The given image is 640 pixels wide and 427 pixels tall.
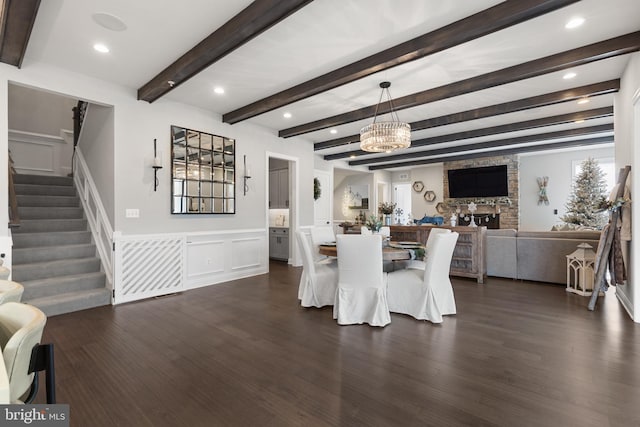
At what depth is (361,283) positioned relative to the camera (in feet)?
10.8

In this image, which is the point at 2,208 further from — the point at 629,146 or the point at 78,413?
the point at 629,146

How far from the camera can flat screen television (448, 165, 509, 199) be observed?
877 centimetres

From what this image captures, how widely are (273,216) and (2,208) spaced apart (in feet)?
16.6

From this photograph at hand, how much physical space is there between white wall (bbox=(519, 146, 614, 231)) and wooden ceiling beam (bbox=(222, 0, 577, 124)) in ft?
23.9

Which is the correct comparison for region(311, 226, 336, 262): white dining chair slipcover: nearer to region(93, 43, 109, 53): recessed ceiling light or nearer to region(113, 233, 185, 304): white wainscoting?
region(113, 233, 185, 304): white wainscoting

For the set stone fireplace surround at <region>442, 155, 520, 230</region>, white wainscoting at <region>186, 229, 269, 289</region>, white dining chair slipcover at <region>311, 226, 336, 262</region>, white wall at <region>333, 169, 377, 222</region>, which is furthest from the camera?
white wall at <region>333, 169, 377, 222</region>

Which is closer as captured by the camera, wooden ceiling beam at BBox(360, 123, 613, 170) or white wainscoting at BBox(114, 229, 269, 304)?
white wainscoting at BBox(114, 229, 269, 304)

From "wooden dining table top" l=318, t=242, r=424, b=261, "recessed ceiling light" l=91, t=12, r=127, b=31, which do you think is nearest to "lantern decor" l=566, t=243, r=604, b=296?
"wooden dining table top" l=318, t=242, r=424, b=261

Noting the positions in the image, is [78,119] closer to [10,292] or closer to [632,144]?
[10,292]

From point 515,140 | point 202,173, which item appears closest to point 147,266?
point 202,173

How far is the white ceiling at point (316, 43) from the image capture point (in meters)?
2.55

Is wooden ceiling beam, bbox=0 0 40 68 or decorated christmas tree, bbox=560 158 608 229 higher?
wooden ceiling beam, bbox=0 0 40 68

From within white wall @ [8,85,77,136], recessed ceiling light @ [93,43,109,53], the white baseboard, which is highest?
white wall @ [8,85,77,136]

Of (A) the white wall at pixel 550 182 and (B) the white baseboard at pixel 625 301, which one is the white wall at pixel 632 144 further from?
(A) the white wall at pixel 550 182
